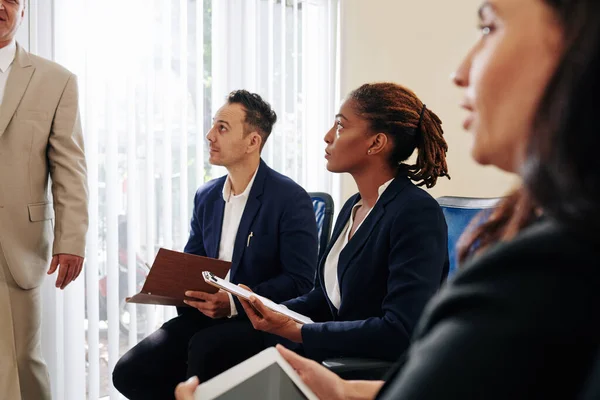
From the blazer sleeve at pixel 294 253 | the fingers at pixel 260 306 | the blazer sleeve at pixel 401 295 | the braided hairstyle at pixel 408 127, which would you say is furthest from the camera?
the blazer sleeve at pixel 294 253

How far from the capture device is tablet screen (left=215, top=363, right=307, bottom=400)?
2.65 ft

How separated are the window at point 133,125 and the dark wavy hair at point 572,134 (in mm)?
2373

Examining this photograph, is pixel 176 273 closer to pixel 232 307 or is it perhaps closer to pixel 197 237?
pixel 232 307

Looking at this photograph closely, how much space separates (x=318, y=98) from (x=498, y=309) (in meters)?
3.26

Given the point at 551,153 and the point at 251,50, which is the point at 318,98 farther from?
the point at 551,153

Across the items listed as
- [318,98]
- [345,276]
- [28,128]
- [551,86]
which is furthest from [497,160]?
[318,98]

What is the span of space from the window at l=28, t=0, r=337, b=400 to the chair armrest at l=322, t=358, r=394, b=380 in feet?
4.95

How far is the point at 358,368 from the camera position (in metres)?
1.25

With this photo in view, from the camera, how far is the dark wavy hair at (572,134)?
1.13 ft

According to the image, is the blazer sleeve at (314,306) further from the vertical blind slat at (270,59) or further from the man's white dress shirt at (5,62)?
the vertical blind slat at (270,59)

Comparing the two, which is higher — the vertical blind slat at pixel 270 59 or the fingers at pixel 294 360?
the vertical blind slat at pixel 270 59

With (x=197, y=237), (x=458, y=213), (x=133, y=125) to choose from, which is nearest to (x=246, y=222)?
(x=197, y=237)

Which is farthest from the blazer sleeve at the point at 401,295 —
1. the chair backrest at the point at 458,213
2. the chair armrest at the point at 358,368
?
the chair backrest at the point at 458,213

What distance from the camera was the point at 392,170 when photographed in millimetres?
1726
